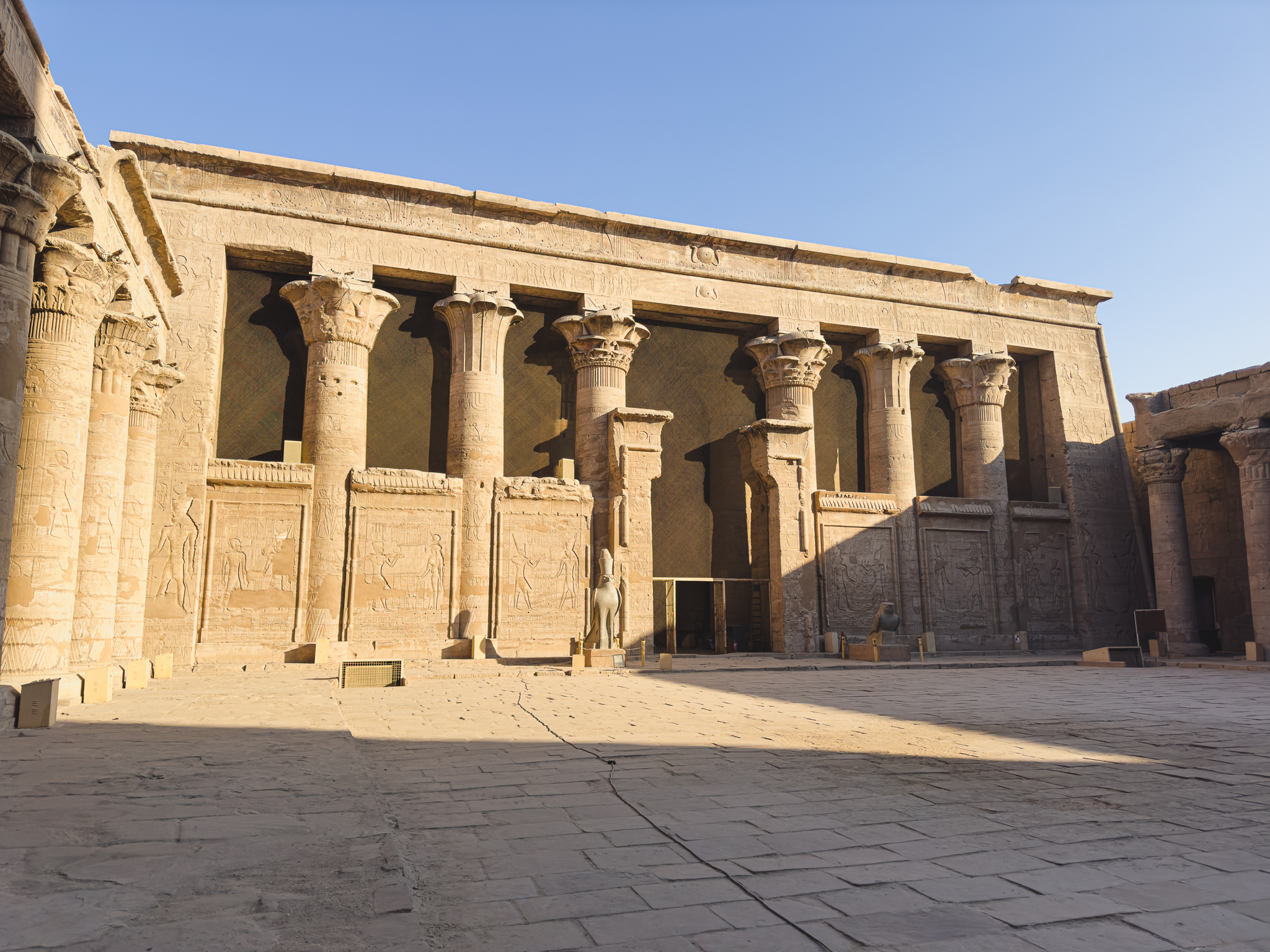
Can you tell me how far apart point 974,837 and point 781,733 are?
133 inches

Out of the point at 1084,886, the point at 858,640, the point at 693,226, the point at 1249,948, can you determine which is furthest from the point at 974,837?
the point at 693,226

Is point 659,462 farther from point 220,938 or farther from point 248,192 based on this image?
point 220,938

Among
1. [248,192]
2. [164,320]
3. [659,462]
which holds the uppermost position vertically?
[248,192]

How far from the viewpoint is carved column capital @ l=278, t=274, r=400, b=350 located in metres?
16.4

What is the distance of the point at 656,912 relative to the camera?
2.95 metres

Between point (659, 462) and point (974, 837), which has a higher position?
point (659, 462)

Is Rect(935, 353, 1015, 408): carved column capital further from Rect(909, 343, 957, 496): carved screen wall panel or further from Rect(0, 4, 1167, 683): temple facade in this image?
Rect(909, 343, 957, 496): carved screen wall panel

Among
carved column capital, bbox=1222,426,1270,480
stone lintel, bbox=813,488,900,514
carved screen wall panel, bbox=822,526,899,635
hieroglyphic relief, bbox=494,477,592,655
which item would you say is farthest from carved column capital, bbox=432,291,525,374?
carved column capital, bbox=1222,426,1270,480

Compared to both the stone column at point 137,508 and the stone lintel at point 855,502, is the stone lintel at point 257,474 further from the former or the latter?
the stone lintel at point 855,502

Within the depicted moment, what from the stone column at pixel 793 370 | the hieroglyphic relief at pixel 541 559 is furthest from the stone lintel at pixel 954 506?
the hieroglyphic relief at pixel 541 559

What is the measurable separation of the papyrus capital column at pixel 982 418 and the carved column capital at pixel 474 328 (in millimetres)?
11605

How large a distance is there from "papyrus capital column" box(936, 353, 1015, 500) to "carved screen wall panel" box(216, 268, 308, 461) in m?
15.7

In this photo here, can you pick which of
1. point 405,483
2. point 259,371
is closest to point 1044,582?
point 405,483

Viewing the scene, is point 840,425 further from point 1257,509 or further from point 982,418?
point 1257,509
